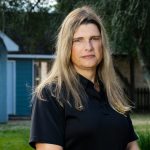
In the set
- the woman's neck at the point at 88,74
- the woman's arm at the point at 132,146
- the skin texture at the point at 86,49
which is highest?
the skin texture at the point at 86,49

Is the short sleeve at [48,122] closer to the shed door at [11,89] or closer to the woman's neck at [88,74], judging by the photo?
the woman's neck at [88,74]

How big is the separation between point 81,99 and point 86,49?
32cm

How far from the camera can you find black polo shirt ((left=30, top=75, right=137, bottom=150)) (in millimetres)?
3299

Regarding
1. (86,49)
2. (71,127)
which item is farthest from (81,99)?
(86,49)

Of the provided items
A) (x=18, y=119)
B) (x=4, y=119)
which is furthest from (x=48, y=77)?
(x=18, y=119)

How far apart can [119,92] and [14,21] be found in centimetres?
1138

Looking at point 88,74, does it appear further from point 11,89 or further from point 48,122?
point 11,89

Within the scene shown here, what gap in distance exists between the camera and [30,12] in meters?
15.0

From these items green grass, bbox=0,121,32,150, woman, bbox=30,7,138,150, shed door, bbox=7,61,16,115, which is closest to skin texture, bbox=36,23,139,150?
woman, bbox=30,7,138,150

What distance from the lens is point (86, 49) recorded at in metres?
3.51

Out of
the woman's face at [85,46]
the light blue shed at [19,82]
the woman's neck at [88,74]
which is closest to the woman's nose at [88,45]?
the woman's face at [85,46]

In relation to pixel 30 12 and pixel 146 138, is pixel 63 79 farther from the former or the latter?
pixel 30 12

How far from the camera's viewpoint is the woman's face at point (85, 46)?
349 cm

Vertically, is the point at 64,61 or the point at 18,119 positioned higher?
the point at 64,61
